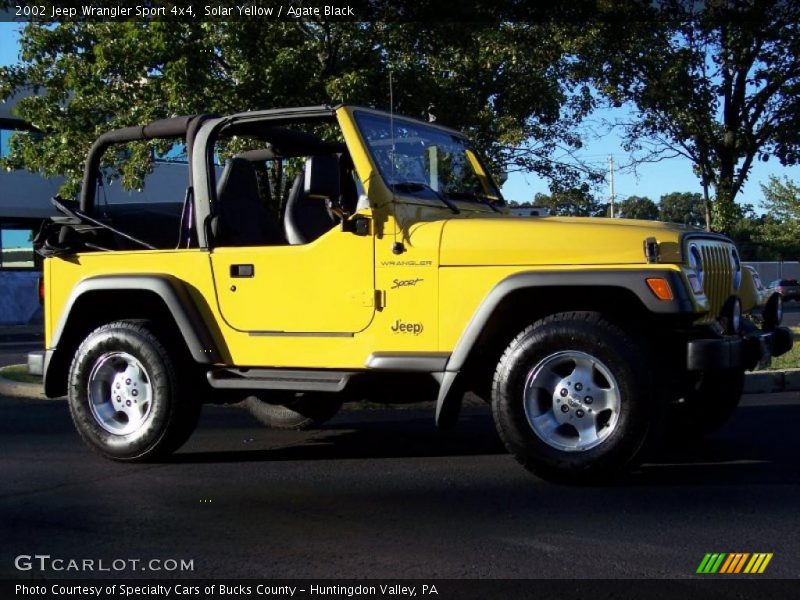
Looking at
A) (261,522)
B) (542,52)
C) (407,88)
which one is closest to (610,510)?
(261,522)

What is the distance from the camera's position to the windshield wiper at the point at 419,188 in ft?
18.5

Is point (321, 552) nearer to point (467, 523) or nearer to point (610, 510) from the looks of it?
point (467, 523)

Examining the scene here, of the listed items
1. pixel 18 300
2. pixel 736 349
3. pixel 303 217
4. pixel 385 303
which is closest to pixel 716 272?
pixel 736 349

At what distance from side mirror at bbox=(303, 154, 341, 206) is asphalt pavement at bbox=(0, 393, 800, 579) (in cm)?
166

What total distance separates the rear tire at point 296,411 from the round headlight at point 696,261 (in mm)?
2925

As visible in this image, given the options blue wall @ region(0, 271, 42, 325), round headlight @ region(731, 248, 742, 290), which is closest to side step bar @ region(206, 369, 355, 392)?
round headlight @ region(731, 248, 742, 290)

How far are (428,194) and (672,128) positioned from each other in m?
8.83

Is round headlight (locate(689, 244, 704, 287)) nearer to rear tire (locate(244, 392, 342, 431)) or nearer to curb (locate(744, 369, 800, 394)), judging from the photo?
rear tire (locate(244, 392, 342, 431))

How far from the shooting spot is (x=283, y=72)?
1067 centimetres

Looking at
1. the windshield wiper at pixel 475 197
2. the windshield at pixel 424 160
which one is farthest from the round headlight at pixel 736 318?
the windshield at pixel 424 160

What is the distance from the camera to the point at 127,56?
11227 mm

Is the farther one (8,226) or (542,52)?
(8,226)

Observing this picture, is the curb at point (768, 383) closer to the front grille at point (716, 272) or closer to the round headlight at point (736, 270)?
the round headlight at point (736, 270)

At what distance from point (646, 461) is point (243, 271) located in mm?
2602
